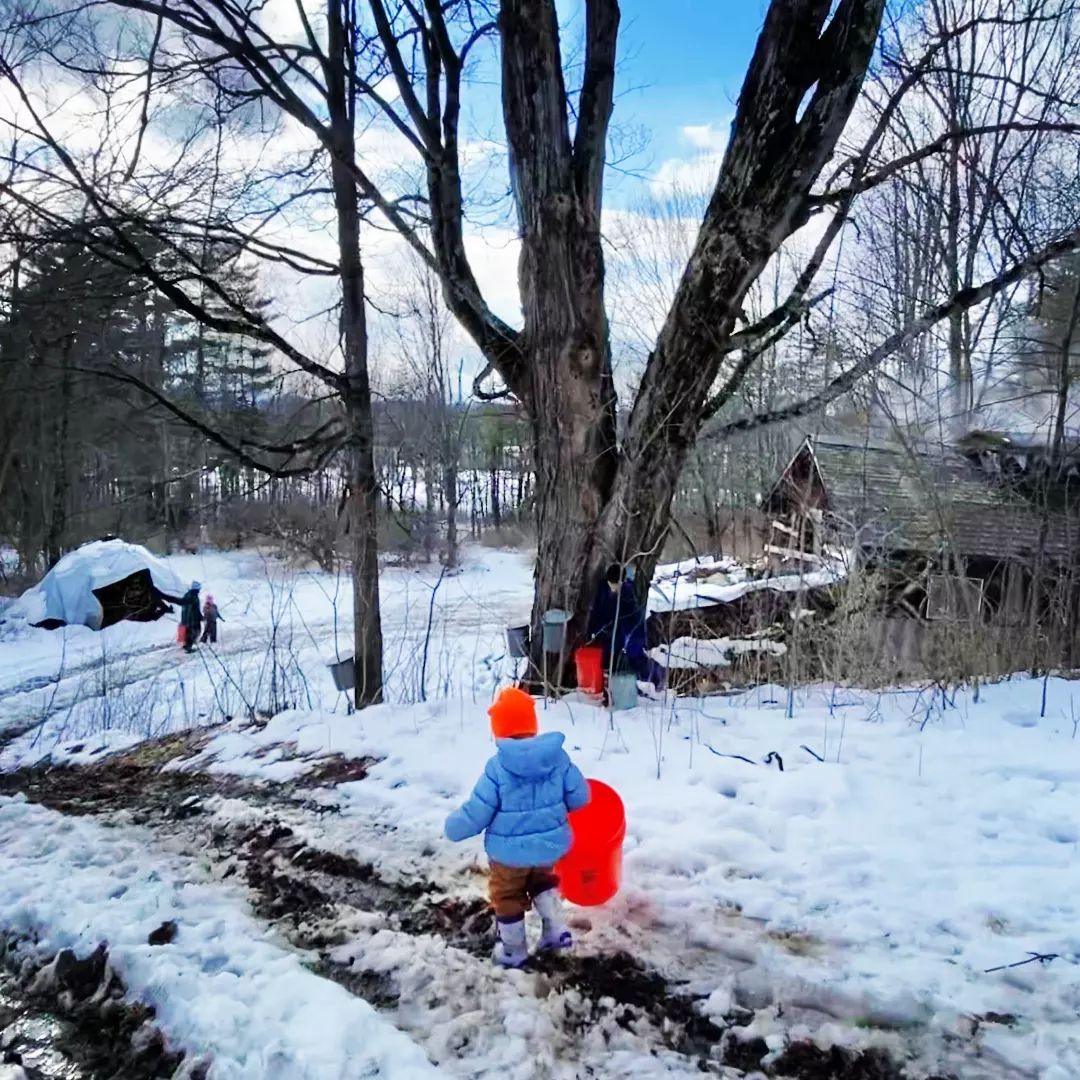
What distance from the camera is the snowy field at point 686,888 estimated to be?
7.60 feet

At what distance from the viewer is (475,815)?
287cm

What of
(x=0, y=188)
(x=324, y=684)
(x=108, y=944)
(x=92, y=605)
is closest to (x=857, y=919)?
(x=108, y=944)

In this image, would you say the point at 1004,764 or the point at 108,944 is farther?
the point at 1004,764

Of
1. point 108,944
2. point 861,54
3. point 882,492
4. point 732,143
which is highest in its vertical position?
point 861,54

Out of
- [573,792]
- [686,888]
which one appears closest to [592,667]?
[686,888]

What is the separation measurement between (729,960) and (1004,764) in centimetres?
215

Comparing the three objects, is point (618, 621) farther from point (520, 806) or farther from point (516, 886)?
point (516, 886)

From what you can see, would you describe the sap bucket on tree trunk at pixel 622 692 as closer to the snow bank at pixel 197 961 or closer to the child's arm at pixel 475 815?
the child's arm at pixel 475 815

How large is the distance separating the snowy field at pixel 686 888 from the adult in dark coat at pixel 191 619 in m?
13.0

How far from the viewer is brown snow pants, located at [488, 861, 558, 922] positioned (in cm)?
275

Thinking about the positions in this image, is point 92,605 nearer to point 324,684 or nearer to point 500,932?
point 324,684

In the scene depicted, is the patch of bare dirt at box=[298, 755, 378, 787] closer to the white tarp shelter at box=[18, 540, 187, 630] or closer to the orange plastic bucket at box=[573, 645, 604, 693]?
the orange plastic bucket at box=[573, 645, 604, 693]

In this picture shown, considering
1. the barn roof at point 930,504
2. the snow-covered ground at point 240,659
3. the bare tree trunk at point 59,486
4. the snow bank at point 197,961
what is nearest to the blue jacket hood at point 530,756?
the snow bank at point 197,961

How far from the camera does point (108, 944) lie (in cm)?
296
